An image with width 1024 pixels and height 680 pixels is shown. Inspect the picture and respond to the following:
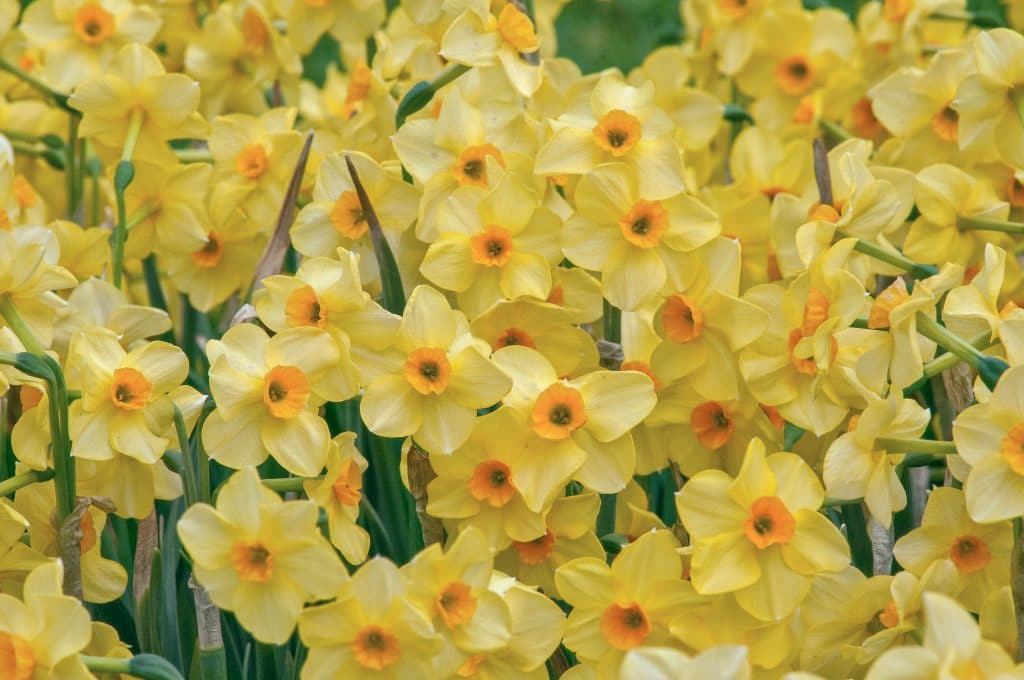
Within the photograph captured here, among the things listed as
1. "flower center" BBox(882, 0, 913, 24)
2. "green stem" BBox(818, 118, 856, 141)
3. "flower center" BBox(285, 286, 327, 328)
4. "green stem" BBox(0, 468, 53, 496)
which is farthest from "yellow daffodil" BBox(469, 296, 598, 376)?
"flower center" BBox(882, 0, 913, 24)

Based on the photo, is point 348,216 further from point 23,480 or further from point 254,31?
point 254,31

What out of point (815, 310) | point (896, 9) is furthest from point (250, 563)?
point (896, 9)

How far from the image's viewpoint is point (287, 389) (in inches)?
56.5

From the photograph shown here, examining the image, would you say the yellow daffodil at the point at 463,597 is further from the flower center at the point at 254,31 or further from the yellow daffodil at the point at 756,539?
the flower center at the point at 254,31

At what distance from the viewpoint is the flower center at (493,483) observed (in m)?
1.50

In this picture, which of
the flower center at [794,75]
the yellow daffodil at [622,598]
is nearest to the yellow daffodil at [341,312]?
the yellow daffodil at [622,598]

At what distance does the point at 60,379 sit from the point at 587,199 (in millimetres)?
657

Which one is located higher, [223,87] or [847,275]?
[847,275]

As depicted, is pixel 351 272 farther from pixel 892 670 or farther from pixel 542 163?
pixel 892 670

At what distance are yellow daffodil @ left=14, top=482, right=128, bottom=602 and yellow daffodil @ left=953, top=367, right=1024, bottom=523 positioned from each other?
0.98m

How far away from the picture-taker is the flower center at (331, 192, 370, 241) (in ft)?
5.82

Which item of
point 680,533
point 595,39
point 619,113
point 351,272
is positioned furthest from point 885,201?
point 595,39

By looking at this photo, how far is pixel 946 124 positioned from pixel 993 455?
869 mm

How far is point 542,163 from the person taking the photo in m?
1.67
